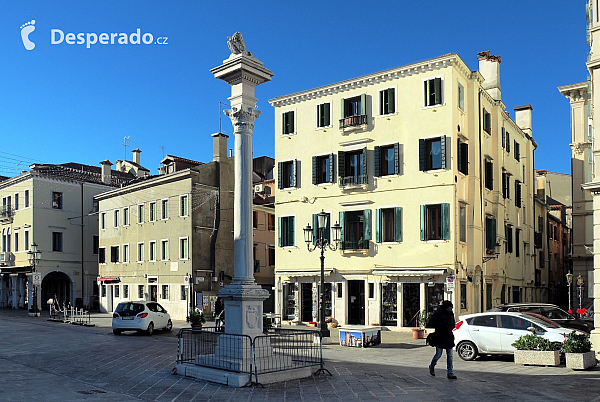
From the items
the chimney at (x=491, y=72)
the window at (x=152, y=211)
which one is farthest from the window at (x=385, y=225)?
the window at (x=152, y=211)

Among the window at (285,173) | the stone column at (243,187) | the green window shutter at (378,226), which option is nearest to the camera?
the stone column at (243,187)

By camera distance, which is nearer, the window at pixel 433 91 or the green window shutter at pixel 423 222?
the green window shutter at pixel 423 222

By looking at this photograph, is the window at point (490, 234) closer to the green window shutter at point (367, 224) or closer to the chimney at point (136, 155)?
the green window shutter at point (367, 224)

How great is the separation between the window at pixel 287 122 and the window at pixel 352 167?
4.10m

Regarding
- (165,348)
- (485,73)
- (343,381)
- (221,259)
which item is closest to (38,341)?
(165,348)

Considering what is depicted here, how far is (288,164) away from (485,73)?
1299 cm

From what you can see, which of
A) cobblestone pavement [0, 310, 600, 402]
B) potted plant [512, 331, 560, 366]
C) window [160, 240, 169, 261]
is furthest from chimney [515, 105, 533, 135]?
potted plant [512, 331, 560, 366]

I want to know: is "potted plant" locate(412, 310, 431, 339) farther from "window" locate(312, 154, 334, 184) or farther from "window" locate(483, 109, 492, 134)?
"window" locate(483, 109, 492, 134)

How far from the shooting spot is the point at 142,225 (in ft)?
142

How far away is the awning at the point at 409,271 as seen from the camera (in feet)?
93.5

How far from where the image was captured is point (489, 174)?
33.7 m

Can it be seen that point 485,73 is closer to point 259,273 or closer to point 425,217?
point 425,217

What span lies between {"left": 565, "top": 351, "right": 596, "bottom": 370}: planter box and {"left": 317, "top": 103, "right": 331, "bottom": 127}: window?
20.3 metres

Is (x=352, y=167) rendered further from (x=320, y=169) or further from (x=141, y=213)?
(x=141, y=213)
